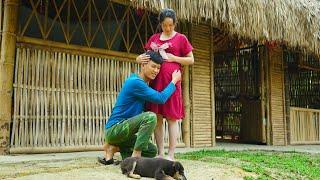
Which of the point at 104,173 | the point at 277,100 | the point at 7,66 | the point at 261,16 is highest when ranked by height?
the point at 261,16

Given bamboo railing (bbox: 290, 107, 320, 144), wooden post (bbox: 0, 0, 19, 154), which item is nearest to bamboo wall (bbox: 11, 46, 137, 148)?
wooden post (bbox: 0, 0, 19, 154)

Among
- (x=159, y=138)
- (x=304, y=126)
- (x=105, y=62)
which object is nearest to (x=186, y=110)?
(x=105, y=62)

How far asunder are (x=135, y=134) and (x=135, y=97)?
1.07 feet

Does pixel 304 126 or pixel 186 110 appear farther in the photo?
pixel 304 126

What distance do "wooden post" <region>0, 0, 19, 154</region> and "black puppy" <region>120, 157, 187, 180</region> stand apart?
2.45 metres

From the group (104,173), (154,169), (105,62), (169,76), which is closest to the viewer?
(154,169)

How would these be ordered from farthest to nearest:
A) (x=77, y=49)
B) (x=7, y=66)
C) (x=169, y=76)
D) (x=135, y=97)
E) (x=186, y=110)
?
(x=186, y=110)
(x=77, y=49)
(x=7, y=66)
(x=169, y=76)
(x=135, y=97)

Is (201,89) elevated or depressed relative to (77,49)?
depressed

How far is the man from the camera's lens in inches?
133

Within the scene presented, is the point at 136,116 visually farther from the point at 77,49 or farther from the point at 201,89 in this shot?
the point at 201,89

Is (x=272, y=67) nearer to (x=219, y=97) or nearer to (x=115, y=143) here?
(x=219, y=97)

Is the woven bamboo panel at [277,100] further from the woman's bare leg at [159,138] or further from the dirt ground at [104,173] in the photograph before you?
the woman's bare leg at [159,138]

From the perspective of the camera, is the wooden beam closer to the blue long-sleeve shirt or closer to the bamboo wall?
the bamboo wall

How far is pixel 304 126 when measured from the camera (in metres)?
9.92
